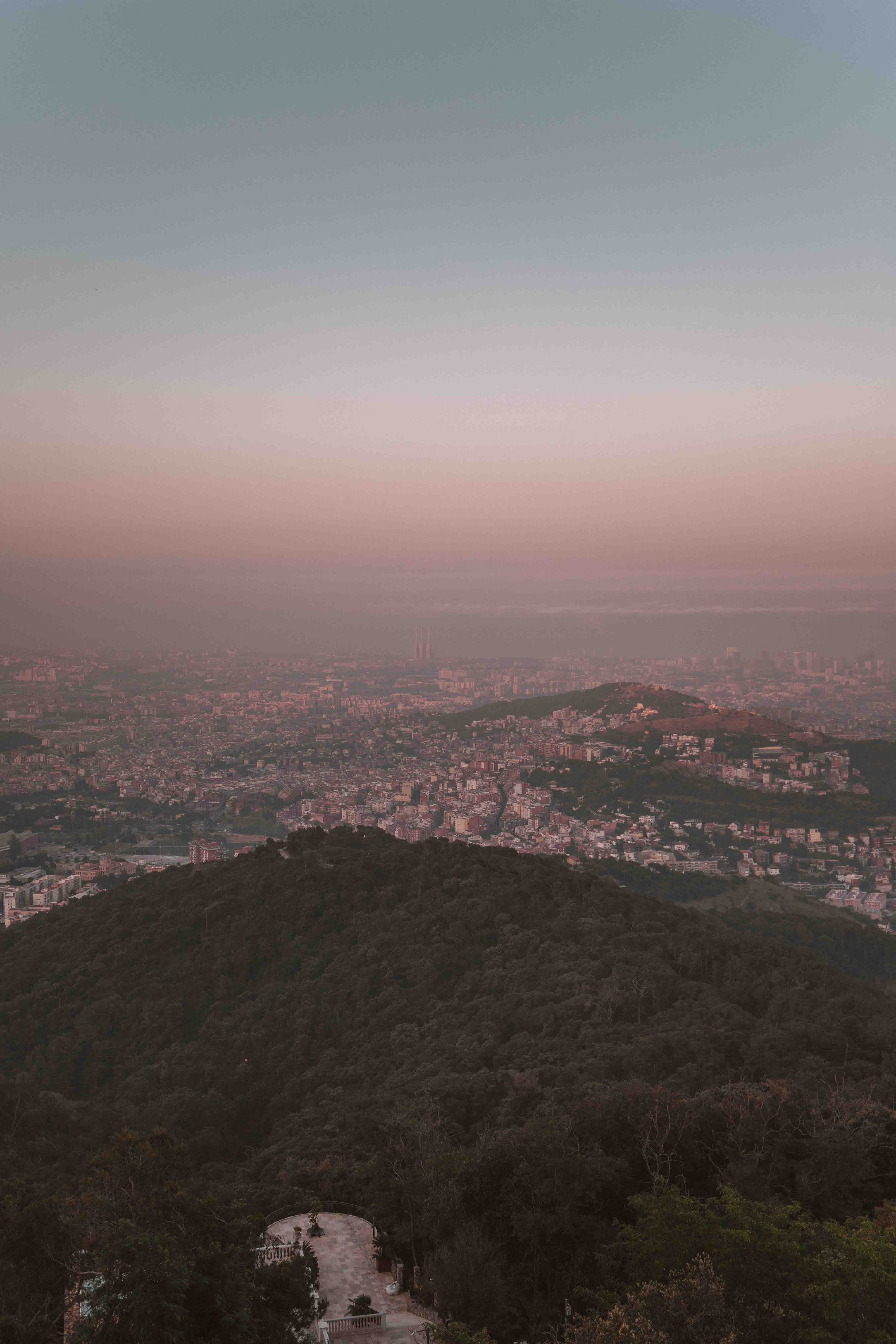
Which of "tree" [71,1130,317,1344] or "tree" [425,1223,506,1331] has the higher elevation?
"tree" [71,1130,317,1344]

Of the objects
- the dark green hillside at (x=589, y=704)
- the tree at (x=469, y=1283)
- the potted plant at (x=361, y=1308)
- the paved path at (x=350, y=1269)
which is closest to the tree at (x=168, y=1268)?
the potted plant at (x=361, y=1308)

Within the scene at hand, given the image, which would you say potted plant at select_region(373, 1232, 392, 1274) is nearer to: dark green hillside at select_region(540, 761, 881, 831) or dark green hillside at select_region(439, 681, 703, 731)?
dark green hillside at select_region(540, 761, 881, 831)

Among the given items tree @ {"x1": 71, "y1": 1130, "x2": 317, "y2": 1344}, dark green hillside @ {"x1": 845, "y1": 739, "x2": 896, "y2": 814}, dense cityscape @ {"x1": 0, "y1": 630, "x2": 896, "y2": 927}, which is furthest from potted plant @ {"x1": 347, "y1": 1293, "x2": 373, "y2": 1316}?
dark green hillside @ {"x1": 845, "y1": 739, "x2": 896, "y2": 814}

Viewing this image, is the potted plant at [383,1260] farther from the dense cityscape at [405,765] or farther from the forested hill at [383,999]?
the dense cityscape at [405,765]

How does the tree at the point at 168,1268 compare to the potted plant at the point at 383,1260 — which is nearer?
the tree at the point at 168,1268

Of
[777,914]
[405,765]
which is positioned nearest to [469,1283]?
[777,914]

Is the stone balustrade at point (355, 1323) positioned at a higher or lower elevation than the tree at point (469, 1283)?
lower
